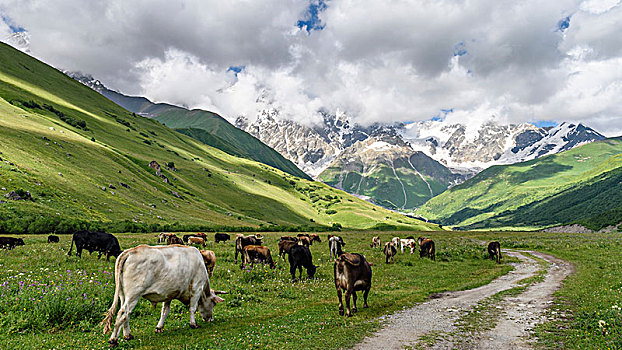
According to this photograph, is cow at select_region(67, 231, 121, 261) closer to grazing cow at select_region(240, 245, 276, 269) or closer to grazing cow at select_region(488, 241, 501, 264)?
grazing cow at select_region(240, 245, 276, 269)

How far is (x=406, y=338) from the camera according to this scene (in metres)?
11.7

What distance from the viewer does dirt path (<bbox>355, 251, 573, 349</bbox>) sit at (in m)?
11.3

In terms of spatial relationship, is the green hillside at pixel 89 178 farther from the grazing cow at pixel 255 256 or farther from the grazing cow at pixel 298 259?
the grazing cow at pixel 298 259

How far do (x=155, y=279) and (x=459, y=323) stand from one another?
42.2 ft

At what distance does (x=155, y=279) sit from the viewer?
10.4 m

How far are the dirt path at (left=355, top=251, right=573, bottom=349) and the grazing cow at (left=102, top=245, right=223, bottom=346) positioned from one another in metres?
6.48

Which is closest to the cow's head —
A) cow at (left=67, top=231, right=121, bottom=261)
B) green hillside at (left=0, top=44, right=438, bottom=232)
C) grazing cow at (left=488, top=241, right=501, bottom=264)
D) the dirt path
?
the dirt path

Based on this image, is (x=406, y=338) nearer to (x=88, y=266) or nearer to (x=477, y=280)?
(x=477, y=280)

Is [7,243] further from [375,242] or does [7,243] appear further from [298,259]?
[375,242]

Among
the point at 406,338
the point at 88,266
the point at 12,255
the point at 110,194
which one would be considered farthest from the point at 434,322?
the point at 110,194

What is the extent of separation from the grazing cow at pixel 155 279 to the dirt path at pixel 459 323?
21.3 ft

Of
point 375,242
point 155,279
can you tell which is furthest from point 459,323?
point 375,242

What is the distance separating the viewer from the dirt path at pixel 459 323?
1127 centimetres

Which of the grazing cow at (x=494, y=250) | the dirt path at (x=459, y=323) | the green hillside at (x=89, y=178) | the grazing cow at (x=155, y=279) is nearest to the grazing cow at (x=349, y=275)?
the dirt path at (x=459, y=323)
